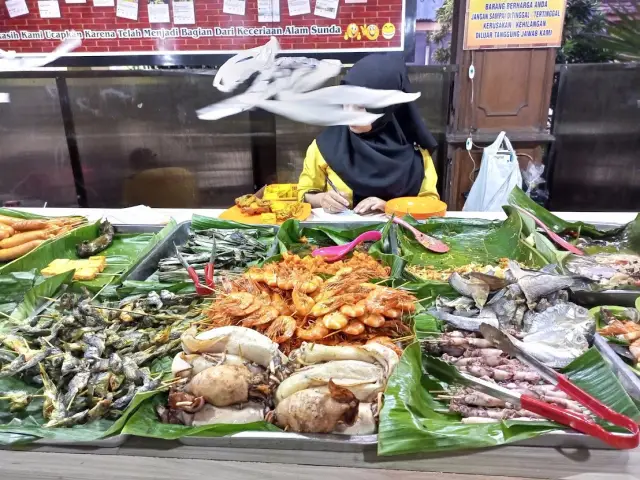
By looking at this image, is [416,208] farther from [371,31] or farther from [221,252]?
[371,31]

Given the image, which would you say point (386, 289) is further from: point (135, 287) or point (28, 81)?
point (28, 81)

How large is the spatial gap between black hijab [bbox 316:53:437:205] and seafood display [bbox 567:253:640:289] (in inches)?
67.0

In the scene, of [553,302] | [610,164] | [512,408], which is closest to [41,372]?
[512,408]

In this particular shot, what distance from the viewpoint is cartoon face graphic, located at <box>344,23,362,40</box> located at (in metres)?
4.53

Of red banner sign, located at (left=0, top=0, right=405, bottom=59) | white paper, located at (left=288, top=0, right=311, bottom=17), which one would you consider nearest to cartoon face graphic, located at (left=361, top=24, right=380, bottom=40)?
red banner sign, located at (left=0, top=0, right=405, bottom=59)

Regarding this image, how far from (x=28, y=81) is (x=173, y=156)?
1.79 m

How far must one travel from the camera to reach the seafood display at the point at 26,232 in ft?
8.26

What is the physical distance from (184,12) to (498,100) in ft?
11.0

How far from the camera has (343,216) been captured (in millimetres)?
3150

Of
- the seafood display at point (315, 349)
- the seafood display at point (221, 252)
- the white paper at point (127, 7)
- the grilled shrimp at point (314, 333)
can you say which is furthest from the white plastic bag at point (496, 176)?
the white paper at point (127, 7)

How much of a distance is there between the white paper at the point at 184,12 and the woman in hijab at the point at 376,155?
1.92 meters

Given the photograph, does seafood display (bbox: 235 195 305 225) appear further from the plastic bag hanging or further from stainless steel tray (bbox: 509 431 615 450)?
stainless steel tray (bbox: 509 431 615 450)

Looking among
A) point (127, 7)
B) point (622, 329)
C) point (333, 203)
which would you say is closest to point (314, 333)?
point (622, 329)

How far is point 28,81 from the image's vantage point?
5309 millimetres
